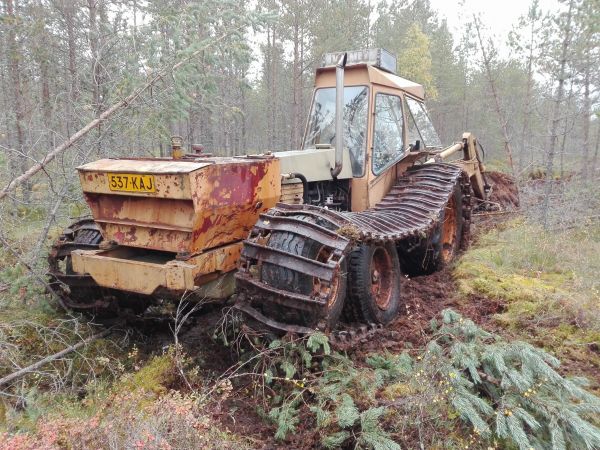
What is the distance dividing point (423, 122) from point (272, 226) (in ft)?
12.5

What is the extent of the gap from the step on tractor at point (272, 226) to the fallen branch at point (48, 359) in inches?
10.4

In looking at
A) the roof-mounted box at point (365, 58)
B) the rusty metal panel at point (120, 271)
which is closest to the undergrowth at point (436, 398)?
the rusty metal panel at point (120, 271)

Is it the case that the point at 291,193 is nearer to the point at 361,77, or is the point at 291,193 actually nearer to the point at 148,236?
the point at 148,236

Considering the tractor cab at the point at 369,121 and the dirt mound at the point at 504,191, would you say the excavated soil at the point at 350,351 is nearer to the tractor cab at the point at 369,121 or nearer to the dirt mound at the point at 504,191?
the tractor cab at the point at 369,121

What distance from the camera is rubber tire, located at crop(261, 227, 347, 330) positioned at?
3.35m

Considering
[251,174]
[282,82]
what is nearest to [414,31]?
[282,82]

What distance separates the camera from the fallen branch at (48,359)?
11.9 feet

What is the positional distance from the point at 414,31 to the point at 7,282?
934 inches

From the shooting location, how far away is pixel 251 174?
3.83 meters

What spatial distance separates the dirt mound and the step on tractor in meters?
6.18

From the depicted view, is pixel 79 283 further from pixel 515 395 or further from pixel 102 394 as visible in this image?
pixel 515 395

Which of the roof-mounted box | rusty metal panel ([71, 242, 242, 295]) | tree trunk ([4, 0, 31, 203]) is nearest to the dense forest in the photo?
tree trunk ([4, 0, 31, 203])

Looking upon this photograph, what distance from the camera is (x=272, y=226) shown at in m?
3.54

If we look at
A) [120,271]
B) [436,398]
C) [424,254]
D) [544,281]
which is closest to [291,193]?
[120,271]
